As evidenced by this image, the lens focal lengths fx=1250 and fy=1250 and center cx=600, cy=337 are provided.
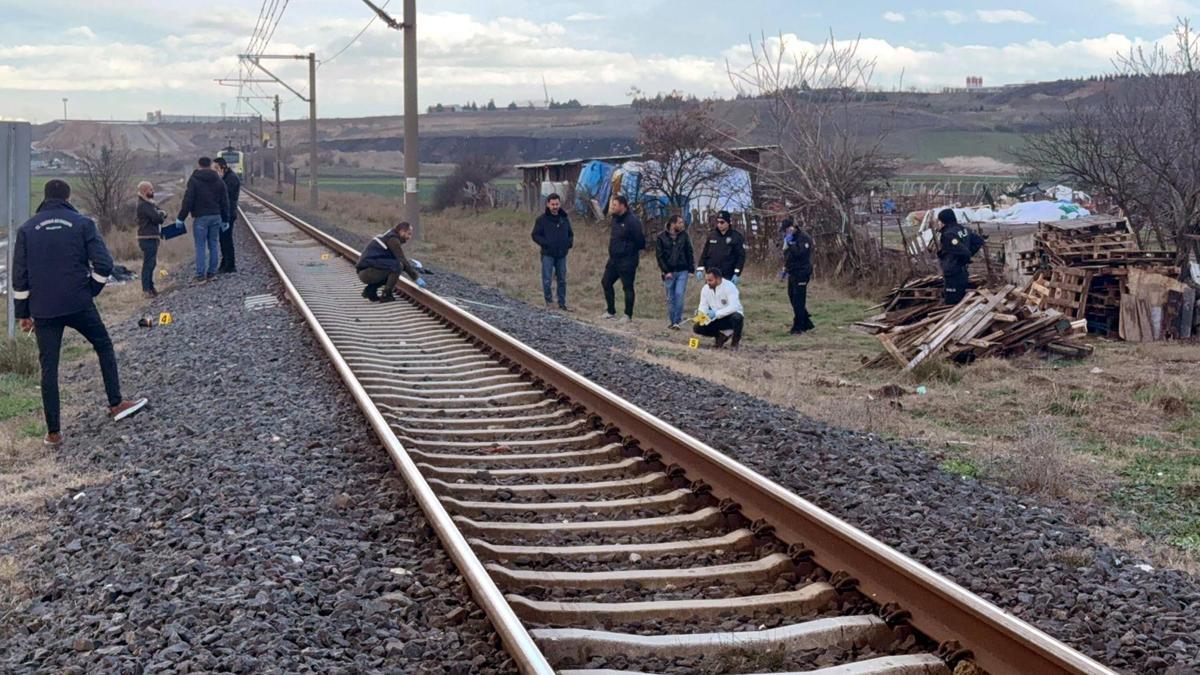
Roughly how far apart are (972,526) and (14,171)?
10717 mm

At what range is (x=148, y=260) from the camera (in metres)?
19.9

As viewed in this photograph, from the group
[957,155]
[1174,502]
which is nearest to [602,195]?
[1174,502]

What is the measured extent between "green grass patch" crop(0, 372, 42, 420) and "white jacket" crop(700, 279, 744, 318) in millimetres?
7915

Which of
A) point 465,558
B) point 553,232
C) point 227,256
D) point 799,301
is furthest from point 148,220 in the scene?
point 465,558

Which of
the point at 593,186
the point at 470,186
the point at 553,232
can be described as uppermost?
the point at 593,186

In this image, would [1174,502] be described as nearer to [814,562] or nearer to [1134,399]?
[814,562]

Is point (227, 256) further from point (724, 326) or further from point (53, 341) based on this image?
point (53, 341)

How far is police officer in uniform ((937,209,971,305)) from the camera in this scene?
16.1 m

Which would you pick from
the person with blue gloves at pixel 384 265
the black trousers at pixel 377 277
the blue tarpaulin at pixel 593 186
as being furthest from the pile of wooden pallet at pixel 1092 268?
the blue tarpaulin at pixel 593 186

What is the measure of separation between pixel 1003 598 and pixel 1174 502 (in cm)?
304

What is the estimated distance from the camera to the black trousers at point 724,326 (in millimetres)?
15930

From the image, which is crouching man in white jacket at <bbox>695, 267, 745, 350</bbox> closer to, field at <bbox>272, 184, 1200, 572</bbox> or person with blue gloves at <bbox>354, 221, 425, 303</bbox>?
field at <bbox>272, 184, 1200, 572</bbox>

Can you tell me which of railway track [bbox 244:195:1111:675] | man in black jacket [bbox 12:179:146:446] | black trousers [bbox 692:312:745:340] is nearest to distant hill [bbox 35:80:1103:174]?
black trousers [bbox 692:312:745:340]

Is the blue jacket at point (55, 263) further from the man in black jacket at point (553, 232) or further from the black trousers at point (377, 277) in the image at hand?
the man in black jacket at point (553, 232)
